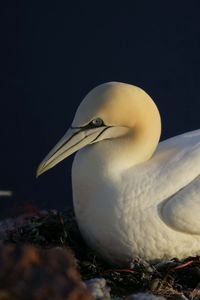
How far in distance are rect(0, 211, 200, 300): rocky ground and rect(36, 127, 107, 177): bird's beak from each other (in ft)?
0.85

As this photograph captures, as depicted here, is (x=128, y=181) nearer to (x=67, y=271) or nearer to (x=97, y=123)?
(x=97, y=123)

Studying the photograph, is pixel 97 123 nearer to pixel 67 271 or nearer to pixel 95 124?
pixel 95 124

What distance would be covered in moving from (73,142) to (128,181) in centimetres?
21

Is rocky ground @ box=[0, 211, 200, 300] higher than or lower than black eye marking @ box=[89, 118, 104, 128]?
lower

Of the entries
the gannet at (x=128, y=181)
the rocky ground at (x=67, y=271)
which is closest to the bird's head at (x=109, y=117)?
the gannet at (x=128, y=181)

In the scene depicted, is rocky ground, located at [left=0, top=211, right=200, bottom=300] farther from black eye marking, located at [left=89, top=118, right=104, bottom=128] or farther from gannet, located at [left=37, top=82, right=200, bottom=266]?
black eye marking, located at [left=89, top=118, right=104, bottom=128]

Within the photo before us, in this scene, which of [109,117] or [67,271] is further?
[109,117]

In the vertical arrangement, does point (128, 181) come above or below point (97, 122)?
below

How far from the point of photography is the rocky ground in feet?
3.74

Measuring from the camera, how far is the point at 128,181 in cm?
202

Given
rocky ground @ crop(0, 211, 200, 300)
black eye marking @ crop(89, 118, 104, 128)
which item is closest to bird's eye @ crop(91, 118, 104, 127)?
black eye marking @ crop(89, 118, 104, 128)

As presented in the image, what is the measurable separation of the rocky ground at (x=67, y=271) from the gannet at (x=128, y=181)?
7 centimetres

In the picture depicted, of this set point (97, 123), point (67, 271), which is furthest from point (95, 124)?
point (67, 271)

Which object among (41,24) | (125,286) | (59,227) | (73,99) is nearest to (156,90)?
(73,99)
